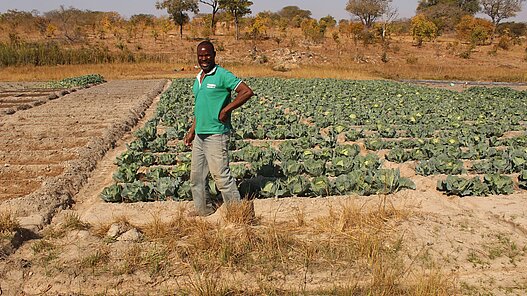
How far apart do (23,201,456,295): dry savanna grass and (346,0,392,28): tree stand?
53741 mm

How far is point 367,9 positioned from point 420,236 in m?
54.5

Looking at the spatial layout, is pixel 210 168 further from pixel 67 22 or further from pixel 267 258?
pixel 67 22

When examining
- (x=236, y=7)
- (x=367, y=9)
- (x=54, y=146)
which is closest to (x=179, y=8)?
(x=236, y=7)

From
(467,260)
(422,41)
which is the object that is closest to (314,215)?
(467,260)

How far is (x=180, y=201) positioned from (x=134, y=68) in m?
25.6

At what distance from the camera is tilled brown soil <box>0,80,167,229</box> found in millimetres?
5715

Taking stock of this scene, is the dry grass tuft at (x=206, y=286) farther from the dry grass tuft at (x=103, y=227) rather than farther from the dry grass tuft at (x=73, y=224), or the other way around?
the dry grass tuft at (x=73, y=224)

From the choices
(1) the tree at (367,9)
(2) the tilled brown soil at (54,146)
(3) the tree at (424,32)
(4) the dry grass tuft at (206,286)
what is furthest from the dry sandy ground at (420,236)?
(1) the tree at (367,9)

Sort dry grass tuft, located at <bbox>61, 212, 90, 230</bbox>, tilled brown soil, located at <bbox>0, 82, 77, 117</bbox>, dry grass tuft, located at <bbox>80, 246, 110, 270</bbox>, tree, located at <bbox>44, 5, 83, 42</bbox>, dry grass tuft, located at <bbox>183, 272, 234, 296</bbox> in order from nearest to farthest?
1. dry grass tuft, located at <bbox>183, 272, 234, 296</bbox>
2. dry grass tuft, located at <bbox>80, 246, 110, 270</bbox>
3. dry grass tuft, located at <bbox>61, 212, 90, 230</bbox>
4. tilled brown soil, located at <bbox>0, 82, 77, 117</bbox>
5. tree, located at <bbox>44, 5, 83, 42</bbox>

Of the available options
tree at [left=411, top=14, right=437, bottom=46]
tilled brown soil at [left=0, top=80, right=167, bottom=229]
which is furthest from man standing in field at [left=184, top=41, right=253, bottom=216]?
tree at [left=411, top=14, right=437, bottom=46]

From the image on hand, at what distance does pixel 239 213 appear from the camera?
4633 mm

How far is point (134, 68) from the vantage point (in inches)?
1137

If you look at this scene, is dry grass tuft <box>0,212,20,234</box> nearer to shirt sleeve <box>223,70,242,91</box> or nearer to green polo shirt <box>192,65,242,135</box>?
green polo shirt <box>192,65,242,135</box>

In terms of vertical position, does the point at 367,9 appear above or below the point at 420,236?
above
